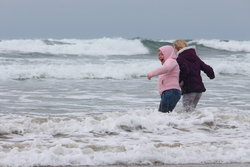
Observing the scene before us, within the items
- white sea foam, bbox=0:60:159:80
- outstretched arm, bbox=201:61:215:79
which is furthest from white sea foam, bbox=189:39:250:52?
outstretched arm, bbox=201:61:215:79

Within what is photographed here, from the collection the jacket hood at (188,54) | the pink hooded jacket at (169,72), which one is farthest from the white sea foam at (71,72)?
the pink hooded jacket at (169,72)

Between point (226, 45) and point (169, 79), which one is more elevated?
point (226, 45)

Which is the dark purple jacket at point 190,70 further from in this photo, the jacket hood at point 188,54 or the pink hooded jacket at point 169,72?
the pink hooded jacket at point 169,72

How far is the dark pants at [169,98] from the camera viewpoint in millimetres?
7496

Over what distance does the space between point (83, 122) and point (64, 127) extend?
0.36 meters

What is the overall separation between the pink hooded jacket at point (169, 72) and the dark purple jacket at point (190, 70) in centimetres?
22

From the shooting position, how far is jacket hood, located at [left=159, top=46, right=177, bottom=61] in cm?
752

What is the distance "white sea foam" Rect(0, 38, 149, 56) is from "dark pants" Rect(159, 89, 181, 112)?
23441mm

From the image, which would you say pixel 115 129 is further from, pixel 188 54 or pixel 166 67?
pixel 188 54

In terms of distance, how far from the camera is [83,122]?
706 centimetres

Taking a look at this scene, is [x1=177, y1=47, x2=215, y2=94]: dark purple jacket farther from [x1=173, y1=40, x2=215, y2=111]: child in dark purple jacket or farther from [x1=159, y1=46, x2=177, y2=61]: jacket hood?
[x1=159, y1=46, x2=177, y2=61]: jacket hood

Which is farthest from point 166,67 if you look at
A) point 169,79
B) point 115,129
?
point 115,129

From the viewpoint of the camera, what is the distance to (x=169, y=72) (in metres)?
7.41

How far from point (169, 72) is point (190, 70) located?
47 cm
